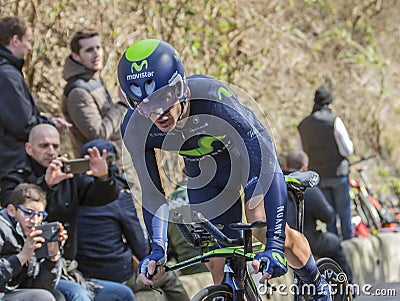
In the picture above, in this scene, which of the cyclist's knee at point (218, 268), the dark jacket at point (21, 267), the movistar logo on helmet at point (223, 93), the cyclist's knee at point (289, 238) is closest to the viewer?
the movistar logo on helmet at point (223, 93)

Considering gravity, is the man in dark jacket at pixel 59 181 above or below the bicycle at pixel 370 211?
above

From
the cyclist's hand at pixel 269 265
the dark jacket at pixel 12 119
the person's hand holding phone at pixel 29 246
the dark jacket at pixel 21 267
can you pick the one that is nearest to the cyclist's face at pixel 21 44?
the dark jacket at pixel 12 119

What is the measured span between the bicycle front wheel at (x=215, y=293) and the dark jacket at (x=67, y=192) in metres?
2.38

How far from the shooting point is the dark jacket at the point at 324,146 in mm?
11273

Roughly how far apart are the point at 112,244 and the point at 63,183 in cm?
64

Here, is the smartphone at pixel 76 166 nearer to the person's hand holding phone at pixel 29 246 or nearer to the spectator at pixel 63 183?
the spectator at pixel 63 183

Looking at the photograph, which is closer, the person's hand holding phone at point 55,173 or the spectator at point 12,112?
the person's hand holding phone at point 55,173

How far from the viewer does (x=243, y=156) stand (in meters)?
5.27

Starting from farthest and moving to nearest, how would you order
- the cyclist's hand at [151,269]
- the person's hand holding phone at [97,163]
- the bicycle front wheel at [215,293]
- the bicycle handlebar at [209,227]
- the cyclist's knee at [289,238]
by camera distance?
the person's hand holding phone at [97,163] < the cyclist's knee at [289,238] < the cyclist's hand at [151,269] < the bicycle front wheel at [215,293] < the bicycle handlebar at [209,227]

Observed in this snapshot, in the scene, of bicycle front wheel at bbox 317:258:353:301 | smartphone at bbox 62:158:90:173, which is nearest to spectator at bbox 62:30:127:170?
smartphone at bbox 62:158:90:173

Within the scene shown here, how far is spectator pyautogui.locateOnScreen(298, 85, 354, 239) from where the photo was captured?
11094 millimetres

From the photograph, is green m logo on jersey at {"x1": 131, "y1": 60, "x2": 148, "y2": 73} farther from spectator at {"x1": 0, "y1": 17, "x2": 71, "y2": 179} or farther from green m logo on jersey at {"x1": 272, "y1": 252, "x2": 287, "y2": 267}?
spectator at {"x1": 0, "y1": 17, "x2": 71, "y2": 179}

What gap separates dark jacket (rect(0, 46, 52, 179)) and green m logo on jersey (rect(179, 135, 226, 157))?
233cm

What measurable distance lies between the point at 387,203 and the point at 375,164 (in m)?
3.06
